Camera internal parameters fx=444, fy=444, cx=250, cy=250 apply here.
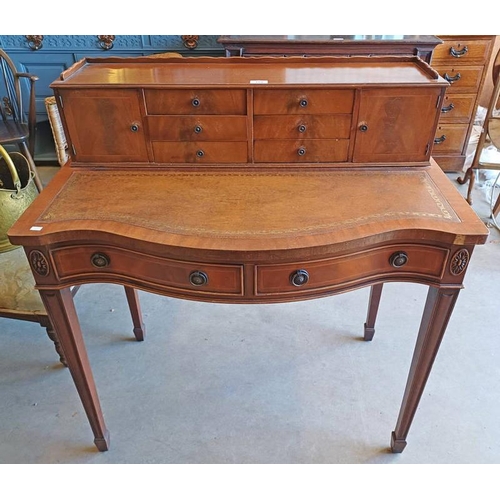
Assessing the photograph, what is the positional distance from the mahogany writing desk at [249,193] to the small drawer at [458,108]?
5.22ft

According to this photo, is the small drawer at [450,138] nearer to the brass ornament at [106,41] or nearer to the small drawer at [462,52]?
the small drawer at [462,52]

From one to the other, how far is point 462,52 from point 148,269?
93.2 inches

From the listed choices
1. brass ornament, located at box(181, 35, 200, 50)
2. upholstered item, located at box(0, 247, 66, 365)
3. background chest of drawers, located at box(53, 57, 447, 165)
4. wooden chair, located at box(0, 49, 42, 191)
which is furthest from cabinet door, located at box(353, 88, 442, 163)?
brass ornament, located at box(181, 35, 200, 50)

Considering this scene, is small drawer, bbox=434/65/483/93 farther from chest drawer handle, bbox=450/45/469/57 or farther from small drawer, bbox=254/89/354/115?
small drawer, bbox=254/89/354/115

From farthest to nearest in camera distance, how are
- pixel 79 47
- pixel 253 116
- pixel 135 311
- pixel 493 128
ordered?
1. pixel 79 47
2. pixel 493 128
3. pixel 135 311
4. pixel 253 116

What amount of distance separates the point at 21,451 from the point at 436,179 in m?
1.51

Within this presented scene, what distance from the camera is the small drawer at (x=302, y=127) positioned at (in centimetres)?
116

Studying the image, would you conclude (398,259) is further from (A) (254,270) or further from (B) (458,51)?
(B) (458,51)

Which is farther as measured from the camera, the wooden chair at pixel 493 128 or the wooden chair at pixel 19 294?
the wooden chair at pixel 493 128

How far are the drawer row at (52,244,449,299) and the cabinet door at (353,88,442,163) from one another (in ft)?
1.02

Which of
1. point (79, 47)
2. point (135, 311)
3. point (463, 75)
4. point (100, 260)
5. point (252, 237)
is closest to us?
point (252, 237)

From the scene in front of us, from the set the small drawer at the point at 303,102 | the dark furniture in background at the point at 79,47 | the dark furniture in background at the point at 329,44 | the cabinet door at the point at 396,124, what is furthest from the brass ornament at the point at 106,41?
the cabinet door at the point at 396,124

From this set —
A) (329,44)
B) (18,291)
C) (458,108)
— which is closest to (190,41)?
(329,44)

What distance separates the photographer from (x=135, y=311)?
175 cm
